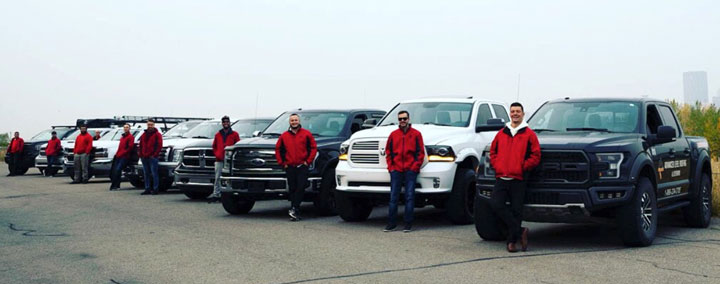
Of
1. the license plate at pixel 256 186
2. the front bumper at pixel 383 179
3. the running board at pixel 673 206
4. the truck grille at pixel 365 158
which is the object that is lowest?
the running board at pixel 673 206

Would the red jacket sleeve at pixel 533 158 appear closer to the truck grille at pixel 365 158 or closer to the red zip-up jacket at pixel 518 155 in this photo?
the red zip-up jacket at pixel 518 155

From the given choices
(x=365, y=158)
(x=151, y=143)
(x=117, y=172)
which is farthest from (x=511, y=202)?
(x=117, y=172)

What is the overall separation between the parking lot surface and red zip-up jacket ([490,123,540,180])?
3.06 feet

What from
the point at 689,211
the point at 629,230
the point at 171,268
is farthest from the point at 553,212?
the point at 171,268

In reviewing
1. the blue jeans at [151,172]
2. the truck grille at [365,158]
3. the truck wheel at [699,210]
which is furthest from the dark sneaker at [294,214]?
the blue jeans at [151,172]

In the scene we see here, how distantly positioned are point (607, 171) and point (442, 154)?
126 inches

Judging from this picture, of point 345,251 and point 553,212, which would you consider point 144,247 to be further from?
point 553,212

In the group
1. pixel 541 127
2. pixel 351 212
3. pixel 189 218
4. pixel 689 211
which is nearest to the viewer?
pixel 541 127

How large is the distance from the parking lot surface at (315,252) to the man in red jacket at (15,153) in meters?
19.3

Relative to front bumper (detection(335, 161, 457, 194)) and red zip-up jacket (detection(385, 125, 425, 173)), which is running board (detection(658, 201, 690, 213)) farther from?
red zip-up jacket (detection(385, 125, 425, 173))

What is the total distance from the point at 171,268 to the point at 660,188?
6095 mm

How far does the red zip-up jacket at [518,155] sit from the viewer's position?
967 cm

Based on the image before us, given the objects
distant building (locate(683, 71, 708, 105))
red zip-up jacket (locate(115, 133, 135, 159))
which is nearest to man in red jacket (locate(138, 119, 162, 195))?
red zip-up jacket (locate(115, 133, 135, 159))

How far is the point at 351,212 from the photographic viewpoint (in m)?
13.4
